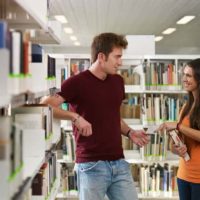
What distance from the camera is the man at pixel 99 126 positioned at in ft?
7.88

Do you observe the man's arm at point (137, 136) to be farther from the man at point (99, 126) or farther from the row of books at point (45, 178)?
the row of books at point (45, 178)

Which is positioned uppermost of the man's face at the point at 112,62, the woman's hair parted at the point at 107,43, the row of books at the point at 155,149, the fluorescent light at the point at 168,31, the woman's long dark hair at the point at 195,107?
the fluorescent light at the point at 168,31

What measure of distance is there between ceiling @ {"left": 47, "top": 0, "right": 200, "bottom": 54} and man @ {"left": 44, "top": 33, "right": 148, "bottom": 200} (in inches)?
163

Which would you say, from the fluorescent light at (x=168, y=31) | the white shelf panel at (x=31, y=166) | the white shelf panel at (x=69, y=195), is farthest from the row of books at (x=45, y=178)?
the fluorescent light at (x=168, y=31)

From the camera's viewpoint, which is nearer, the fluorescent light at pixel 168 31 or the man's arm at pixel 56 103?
the man's arm at pixel 56 103

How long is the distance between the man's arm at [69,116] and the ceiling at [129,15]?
429 cm

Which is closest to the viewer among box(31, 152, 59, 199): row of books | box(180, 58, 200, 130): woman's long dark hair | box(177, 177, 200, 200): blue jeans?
box(31, 152, 59, 199): row of books

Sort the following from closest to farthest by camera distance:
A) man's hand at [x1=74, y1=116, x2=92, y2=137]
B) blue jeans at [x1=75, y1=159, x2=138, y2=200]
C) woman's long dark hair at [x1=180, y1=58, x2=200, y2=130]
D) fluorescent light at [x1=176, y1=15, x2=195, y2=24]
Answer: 1. man's hand at [x1=74, y1=116, x2=92, y2=137]
2. blue jeans at [x1=75, y1=159, x2=138, y2=200]
3. woman's long dark hair at [x1=180, y1=58, x2=200, y2=130]
4. fluorescent light at [x1=176, y1=15, x2=195, y2=24]

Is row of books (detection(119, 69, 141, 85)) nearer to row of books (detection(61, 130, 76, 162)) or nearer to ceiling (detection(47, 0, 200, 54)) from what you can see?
row of books (detection(61, 130, 76, 162))

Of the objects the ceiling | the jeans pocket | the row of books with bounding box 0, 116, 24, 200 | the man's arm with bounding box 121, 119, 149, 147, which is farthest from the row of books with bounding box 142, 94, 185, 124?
the row of books with bounding box 0, 116, 24, 200

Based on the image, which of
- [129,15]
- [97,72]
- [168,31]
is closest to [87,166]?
[97,72]

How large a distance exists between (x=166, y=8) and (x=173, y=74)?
2812 millimetres

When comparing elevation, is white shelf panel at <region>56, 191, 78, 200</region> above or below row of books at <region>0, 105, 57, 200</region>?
below

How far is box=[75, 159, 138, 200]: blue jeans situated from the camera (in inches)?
93.7
